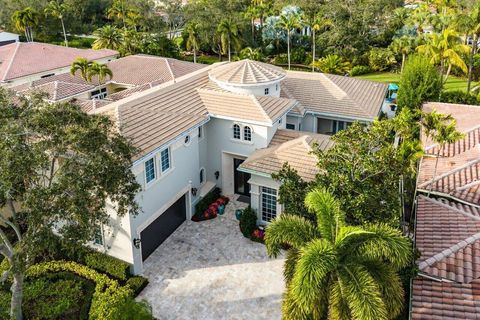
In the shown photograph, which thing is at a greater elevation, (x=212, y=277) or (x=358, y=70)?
(x=358, y=70)

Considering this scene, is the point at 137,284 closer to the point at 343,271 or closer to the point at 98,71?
the point at 343,271

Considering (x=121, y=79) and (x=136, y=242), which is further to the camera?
(x=121, y=79)

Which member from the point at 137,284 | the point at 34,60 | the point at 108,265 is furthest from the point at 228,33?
the point at 137,284

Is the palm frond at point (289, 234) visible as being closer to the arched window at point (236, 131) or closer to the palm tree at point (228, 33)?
the arched window at point (236, 131)

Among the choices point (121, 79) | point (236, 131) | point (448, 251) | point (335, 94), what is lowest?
point (448, 251)

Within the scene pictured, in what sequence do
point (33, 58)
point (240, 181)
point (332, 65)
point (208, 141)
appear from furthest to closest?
point (332, 65) < point (33, 58) < point (240, 181) < point (208, 141)

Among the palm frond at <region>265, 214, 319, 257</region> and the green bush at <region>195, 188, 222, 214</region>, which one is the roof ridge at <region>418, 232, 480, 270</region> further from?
the green bush at <region>195, 188, 222, 214</region>

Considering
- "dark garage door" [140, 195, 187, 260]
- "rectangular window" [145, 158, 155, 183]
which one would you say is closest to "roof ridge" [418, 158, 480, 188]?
"dark garage door" [140, 195, 187, 260]
